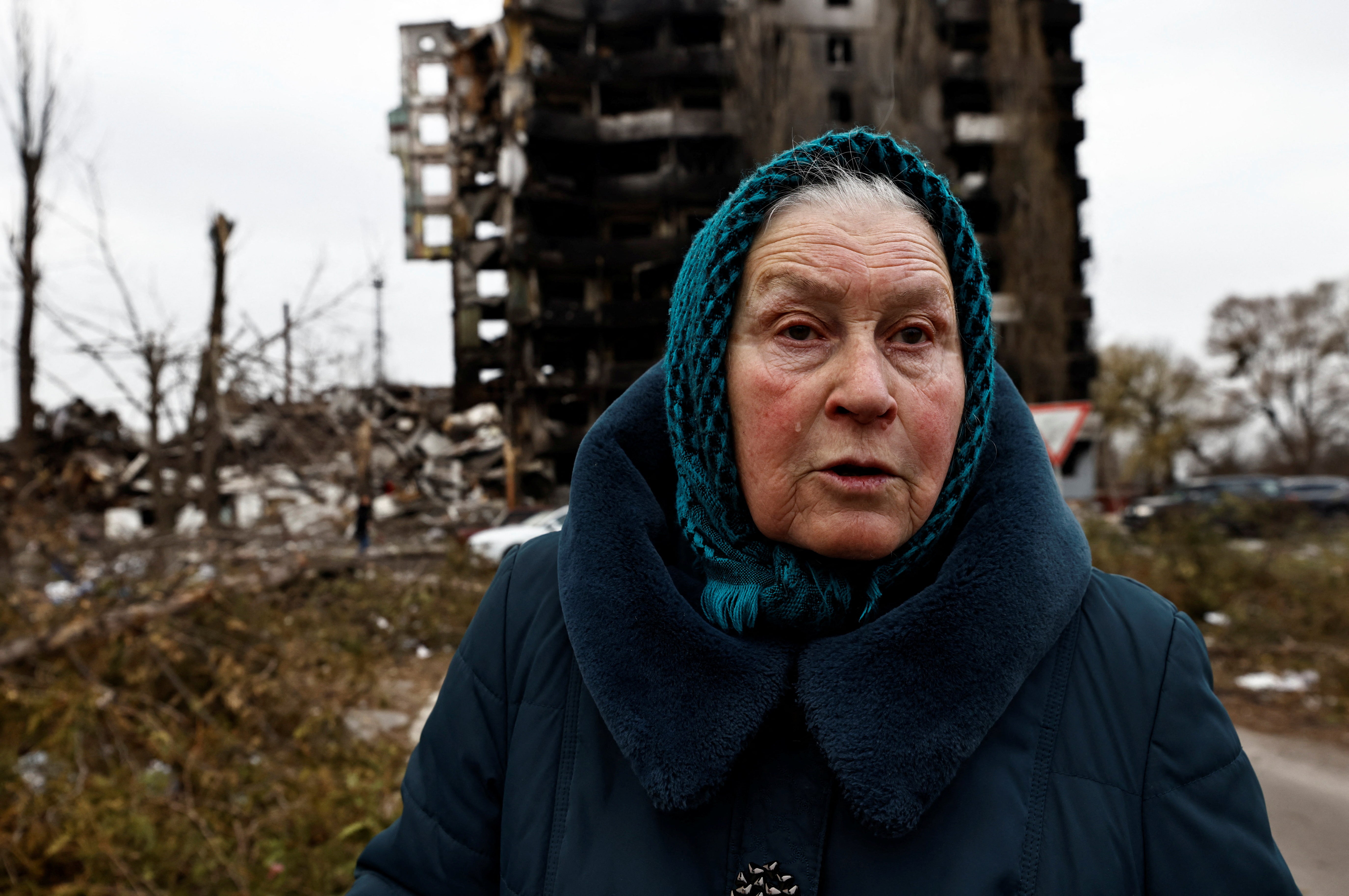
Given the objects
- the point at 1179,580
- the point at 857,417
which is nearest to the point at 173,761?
the point at 857,417

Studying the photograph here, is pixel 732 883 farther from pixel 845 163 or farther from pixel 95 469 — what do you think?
pixel 95 469

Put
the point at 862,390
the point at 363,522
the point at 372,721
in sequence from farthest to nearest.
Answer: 1. the point at 363,522
2. the point at 372,721
3. the point at 862,390

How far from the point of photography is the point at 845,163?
4.32ft

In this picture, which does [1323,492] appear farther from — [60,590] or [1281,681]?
[60,590]

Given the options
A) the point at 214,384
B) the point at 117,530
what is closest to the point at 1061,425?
the point at 117,530

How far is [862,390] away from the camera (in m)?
1.17

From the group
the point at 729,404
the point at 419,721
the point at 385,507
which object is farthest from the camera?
the point at 385,507

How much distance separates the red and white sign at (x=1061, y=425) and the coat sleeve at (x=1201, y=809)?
466 cm

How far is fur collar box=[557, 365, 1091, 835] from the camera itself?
3.43 ft

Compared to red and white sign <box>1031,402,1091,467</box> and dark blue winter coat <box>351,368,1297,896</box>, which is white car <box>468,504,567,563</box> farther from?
dark blue winter coat <box>351,368,1297,896</box>

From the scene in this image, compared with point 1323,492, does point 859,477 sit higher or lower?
higher

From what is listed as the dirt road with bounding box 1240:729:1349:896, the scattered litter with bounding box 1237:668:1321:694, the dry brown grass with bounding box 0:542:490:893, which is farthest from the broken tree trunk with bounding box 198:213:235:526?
the scattered litter with bounding box 1237:668:1321:694

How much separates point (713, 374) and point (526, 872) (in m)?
0.82

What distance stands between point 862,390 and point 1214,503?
10.3 meters
